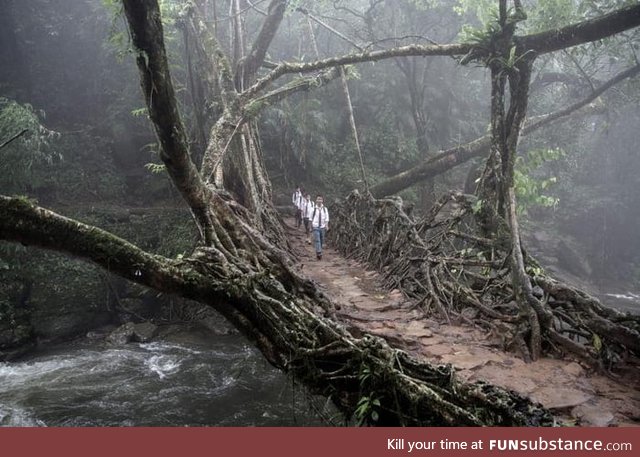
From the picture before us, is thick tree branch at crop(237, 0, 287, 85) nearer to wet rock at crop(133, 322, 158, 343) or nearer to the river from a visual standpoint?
wet rock at crop(133, 322, 158, 343)

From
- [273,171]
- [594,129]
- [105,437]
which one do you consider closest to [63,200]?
[273,171]

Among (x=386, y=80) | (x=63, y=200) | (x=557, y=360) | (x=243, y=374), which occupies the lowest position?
(x=243, y=374)

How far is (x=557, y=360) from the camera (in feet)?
14.0

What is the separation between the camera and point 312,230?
1084 cm

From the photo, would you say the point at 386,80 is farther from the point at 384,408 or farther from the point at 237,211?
the point at 384,408

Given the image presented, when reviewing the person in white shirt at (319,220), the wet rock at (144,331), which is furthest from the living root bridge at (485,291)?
the wet rock at (144,331)

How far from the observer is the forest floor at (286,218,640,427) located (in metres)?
3.35

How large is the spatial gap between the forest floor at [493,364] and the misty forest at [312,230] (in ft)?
0.09

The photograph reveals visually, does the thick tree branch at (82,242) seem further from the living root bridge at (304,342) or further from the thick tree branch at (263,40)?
the thick tree branch at (263,40)

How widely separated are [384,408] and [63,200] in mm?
14753

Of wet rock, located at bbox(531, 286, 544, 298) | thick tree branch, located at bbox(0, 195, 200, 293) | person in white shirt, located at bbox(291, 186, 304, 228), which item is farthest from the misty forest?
person in white shirt, located at bbox(291, 186, 304, 228)

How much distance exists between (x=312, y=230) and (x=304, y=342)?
23.4 ft

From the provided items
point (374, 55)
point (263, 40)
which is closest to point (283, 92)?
point (263, 40)

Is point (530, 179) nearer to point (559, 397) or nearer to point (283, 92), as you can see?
point (559, 397)
